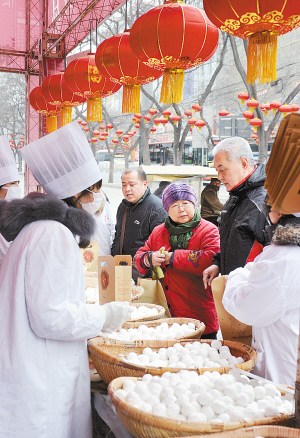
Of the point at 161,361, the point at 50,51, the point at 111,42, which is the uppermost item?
the point at 50,51

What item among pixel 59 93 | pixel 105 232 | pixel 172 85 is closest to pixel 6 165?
pixel 105 232

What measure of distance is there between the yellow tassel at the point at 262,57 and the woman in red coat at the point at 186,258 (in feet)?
2.93

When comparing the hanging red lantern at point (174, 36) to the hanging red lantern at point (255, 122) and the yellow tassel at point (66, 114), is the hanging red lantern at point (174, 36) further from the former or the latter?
the hanging red lantern at point (255, 122)

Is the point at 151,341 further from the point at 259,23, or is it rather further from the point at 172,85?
the point at 172,85

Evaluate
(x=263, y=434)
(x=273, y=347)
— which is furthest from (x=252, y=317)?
(x=263, y=434)

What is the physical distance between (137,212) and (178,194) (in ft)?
3.02

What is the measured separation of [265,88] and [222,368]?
34.3 feet

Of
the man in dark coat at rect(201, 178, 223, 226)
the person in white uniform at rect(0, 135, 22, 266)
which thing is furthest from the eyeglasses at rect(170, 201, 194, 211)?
the man in dark coat at rect(201, 178, 223, 226)

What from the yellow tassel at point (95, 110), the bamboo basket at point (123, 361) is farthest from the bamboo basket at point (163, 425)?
the yellow tassel at point (95, 110)

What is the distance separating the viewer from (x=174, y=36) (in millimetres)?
3381

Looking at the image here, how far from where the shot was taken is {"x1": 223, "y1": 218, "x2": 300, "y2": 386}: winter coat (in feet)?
6.60

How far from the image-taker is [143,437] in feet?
5.60

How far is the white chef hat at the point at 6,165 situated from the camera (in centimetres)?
484

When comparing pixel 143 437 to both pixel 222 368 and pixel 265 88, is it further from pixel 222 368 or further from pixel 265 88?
pixel 265 88
